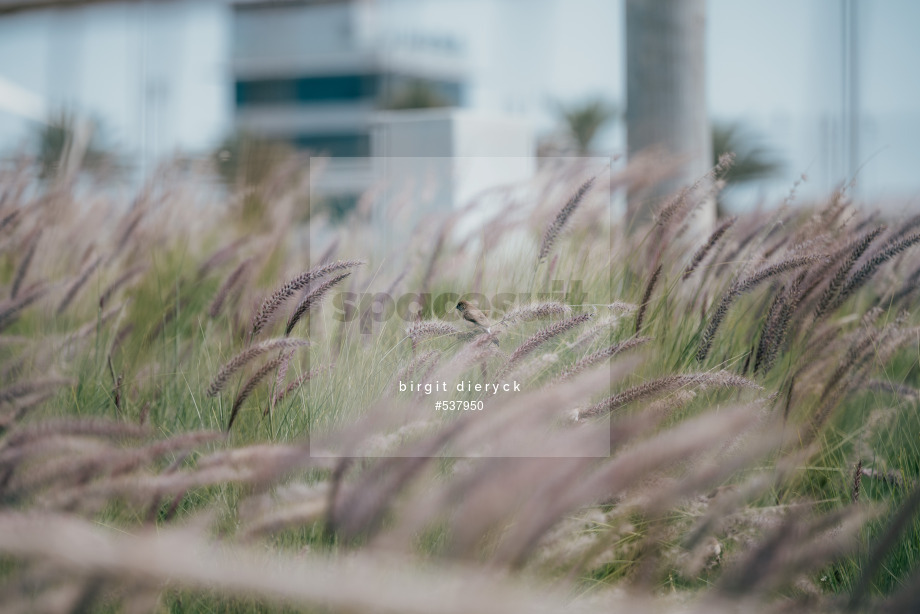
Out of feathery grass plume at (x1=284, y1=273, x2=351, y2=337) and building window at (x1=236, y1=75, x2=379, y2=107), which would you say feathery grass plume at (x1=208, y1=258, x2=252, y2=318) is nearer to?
feathery grass plume at (x1=284, y1=273, x2=351, y2=337)

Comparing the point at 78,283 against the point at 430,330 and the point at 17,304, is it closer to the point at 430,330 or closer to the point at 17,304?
the point at 17,304

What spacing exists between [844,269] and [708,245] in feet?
0.91

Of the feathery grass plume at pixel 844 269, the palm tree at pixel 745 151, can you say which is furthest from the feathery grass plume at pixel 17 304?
the palm tree at pixel 745 151

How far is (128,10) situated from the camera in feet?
6.74

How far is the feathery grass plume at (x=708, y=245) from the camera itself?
1563mm

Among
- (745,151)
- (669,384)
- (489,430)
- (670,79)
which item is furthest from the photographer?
(745,151)

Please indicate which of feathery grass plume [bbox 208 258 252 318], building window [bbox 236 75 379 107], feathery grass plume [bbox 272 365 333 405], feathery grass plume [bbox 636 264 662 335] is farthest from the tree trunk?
building window [bbox 236 75 379 107]

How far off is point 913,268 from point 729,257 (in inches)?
15.9

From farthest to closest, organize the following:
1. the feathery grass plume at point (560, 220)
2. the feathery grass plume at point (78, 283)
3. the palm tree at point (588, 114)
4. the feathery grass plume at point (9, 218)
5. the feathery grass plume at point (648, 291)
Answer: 1. the palm tree at point (588, 114)
2. the feathery grass plume at point (9, 218)
3. the feathery grass plume at point (78, 283)
4. the feathery grass plume at point (560, 220)
5. the feathery grass plume at point (648, 291)

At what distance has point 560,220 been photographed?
163 centimetres

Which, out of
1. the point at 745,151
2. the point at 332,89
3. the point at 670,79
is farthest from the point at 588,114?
the point at 332,89

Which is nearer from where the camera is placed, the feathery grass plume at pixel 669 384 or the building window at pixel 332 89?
the feathery grass plume at pixel 669 384

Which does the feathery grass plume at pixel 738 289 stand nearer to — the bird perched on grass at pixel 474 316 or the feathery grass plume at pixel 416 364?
the bird perched on grass at pixel 474 316

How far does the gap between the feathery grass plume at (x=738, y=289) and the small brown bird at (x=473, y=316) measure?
426 millimetres
